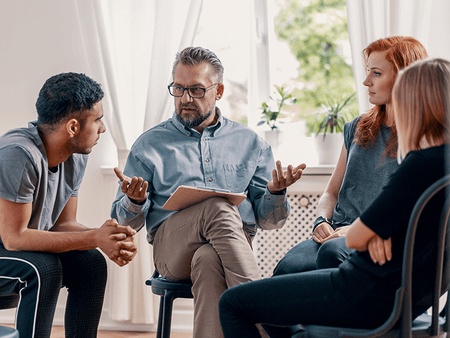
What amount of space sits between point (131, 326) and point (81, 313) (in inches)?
40.4

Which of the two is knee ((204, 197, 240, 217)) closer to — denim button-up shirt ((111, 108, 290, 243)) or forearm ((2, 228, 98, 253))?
denim button-up shirt ((111, 108, 290, 243))

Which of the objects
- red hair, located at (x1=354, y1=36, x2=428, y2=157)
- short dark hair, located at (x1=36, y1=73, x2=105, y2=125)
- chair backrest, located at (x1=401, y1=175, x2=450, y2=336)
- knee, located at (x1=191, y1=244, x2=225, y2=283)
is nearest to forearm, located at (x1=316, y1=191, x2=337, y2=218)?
red hair, located at (x1=354, y1=36, x2=428, y2=157)

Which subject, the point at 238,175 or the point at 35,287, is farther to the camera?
the point at 238,175

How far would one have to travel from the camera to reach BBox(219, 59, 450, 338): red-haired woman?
1.02 metres

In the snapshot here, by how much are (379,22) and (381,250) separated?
5.92 ft

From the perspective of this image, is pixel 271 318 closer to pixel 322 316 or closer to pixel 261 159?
pixel 322 316

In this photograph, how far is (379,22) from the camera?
8.09ft

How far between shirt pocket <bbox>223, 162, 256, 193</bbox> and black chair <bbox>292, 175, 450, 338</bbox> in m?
0.88

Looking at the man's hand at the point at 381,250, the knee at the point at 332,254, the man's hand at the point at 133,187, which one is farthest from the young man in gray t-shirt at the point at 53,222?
the man's hand at the point at 381,250

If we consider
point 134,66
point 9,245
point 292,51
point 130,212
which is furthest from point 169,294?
point 292,51

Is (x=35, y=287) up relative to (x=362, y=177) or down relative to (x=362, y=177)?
down

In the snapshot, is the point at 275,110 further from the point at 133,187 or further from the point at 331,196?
the point at 133,187

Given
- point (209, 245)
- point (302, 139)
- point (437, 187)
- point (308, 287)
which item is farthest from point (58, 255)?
point (302, 139)

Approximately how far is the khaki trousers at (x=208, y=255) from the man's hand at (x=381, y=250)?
0.54 meters
